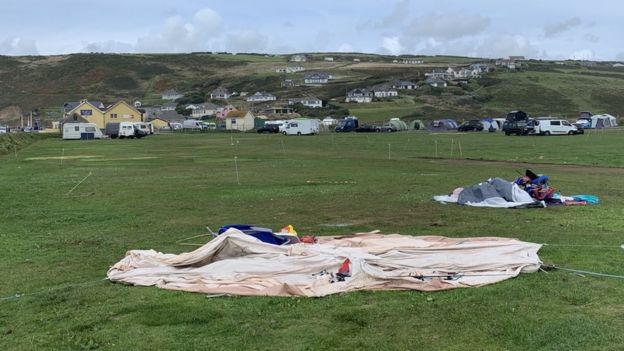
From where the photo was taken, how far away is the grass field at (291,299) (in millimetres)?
6477

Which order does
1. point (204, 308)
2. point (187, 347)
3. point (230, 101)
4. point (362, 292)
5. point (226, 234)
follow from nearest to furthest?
point (187, 347), point (204, 308), point (362, 292), point (226, 234), point (230, 101)

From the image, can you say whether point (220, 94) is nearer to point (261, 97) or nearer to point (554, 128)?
point (261, 97)

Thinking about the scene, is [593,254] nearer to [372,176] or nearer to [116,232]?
[116,232]

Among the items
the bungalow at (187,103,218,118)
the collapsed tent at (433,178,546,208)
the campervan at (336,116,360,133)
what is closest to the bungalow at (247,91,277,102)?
the bungalow at (187,103,218,118)

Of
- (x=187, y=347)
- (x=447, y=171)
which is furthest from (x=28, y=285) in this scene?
(x=447, y=171)

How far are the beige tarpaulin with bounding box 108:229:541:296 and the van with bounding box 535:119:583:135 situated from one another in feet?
190

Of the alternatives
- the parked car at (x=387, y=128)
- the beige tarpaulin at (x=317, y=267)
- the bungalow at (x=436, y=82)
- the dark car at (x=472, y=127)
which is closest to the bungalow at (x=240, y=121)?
the parked car at (x=387, y=128)

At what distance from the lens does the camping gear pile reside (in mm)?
15859

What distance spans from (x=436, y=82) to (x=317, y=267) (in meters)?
171

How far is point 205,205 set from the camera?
695 inches

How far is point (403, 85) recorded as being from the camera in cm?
17412

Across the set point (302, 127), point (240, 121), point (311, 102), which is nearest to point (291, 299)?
point (302, 127)

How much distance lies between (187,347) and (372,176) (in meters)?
19.5

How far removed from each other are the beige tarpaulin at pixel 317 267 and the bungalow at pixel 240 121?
10753 cm
